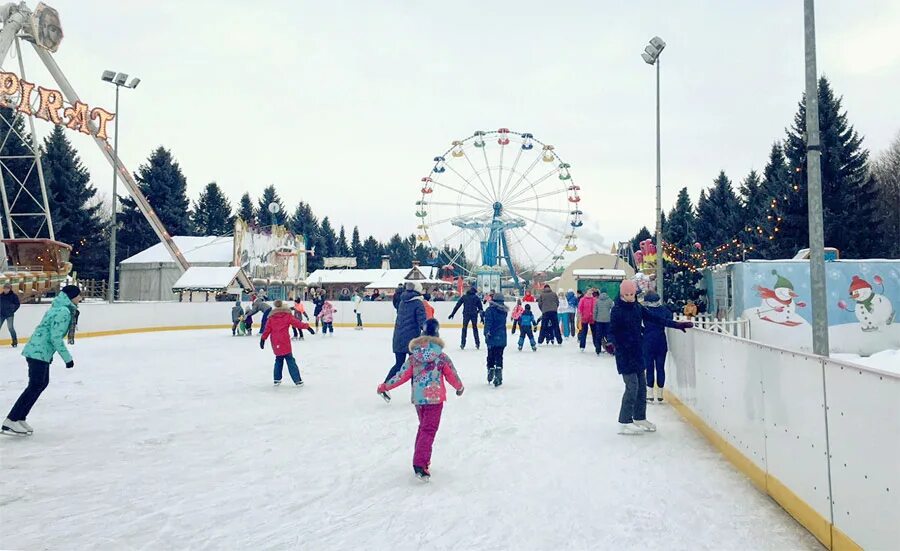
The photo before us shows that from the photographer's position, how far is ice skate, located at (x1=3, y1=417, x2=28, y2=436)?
6023 mm

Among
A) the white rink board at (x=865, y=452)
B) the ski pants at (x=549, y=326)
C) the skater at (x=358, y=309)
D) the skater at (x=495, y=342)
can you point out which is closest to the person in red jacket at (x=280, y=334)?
the skater at (x=495, y=342)

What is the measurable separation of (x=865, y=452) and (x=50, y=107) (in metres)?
29.2

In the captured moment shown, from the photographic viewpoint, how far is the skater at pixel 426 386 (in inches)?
183

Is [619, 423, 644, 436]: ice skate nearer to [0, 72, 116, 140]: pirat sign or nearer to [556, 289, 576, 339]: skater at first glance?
[556, 289, 576, 339]: skater

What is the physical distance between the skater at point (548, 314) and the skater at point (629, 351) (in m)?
9.13

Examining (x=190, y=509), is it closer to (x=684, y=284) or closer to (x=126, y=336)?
(x=126, y=336)

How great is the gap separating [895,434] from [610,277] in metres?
21.3

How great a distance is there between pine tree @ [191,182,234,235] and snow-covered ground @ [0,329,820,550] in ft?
198

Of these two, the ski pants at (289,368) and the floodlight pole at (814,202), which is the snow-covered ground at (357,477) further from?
the floodlight pole at (814,202)

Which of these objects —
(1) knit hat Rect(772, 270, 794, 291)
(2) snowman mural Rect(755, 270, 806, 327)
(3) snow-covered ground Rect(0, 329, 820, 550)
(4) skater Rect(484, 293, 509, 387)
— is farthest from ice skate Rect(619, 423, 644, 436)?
(1) knit hat Rect(772, 270, 794, 291)

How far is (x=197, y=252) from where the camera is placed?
3850 cm

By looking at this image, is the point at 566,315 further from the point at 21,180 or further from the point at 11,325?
the point at 21,180

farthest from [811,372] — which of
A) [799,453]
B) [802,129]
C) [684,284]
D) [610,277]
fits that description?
[802,129]

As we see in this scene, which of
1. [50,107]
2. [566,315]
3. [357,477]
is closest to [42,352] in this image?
[357,477]
